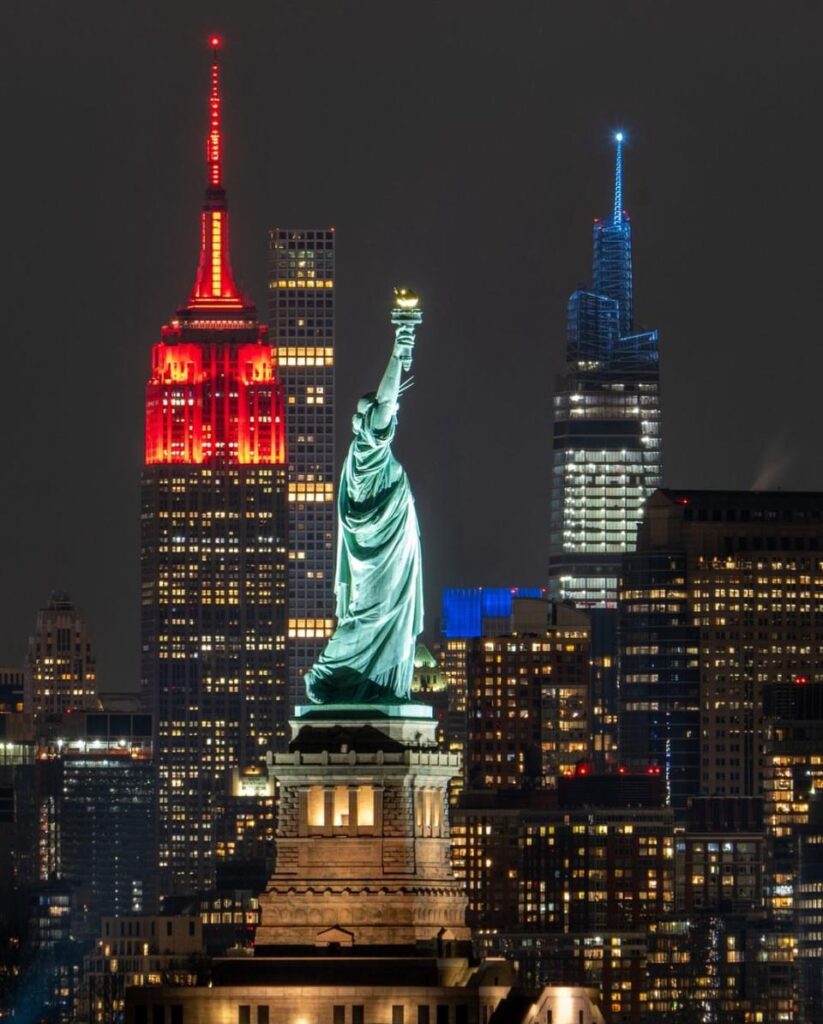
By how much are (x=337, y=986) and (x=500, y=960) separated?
5333 mm

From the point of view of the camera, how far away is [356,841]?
113 metres

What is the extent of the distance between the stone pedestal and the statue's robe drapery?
115 centimetres

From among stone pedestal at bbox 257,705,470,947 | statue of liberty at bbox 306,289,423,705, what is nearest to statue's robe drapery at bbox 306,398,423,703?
statue of liberty at bbox 306,289,423,705

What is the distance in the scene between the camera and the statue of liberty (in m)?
115

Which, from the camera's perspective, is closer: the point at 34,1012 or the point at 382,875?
the point at 382,875

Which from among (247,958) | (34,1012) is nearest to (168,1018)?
(247,958)

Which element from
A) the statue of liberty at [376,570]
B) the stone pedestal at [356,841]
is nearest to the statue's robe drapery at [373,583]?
the statue of liberty at [376,570]

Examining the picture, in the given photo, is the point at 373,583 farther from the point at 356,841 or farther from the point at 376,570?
the point at 356,841

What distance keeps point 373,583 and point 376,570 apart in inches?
10.9

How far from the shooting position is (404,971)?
11069 cm

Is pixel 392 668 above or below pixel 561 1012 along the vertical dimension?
above

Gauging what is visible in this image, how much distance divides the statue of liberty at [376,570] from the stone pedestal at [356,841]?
1155mm

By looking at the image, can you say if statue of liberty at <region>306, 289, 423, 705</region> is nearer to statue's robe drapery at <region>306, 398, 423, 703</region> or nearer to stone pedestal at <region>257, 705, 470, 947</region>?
statue's robe drapery at <region>306, 398, 423, 703</region>

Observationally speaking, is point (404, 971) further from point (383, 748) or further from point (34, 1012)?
point (34, 1012)
